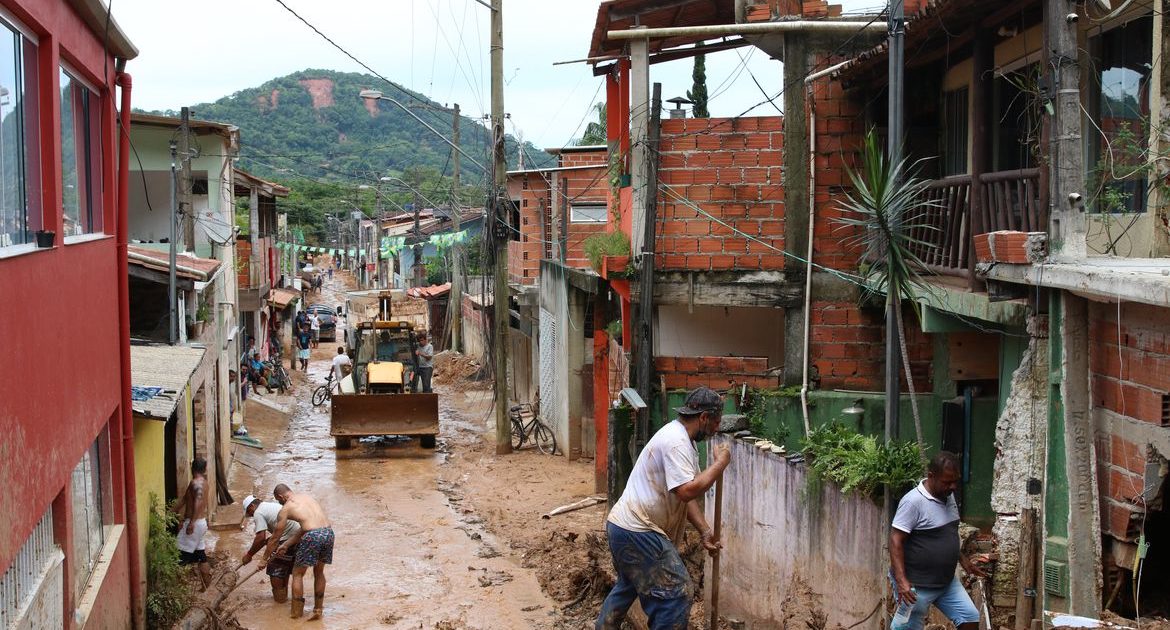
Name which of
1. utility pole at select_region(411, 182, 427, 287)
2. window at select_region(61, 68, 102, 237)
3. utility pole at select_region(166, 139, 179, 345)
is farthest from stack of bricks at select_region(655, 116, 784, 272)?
utility pole at select_region(411, 182, 427, 287)

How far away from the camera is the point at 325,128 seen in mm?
102312

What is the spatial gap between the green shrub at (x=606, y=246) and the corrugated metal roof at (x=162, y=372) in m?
4.78

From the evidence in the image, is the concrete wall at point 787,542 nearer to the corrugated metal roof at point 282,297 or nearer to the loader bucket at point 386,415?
the loader bucket at point 386,415

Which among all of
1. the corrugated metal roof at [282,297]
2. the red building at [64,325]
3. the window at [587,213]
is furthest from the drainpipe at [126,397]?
the corrugated metal roof at [282,297]

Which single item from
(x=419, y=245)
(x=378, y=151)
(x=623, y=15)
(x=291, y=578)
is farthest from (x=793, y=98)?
(x=378, y=151)

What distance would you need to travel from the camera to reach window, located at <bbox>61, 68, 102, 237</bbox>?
25.1 ft

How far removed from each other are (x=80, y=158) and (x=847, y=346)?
753 centimetres

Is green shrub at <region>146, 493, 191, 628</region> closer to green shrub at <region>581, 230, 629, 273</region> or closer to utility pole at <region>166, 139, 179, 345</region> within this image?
utility pole at <region>166, 139, 179, 345</region>

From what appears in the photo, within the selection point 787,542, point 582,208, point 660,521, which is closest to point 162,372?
point 787,542

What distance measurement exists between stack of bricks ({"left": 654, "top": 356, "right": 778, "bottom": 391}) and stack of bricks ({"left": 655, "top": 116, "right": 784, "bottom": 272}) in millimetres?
1047

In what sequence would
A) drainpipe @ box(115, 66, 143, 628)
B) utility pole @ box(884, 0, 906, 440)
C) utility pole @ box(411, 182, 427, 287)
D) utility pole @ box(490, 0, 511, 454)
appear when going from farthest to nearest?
utility pole @ box(411, 182, 427, 287), utility pole @ box(490, 0, 511, 454), drainpipe @ box(115, 66, 143, 628), utility pole @ box(884, 0, 906, 440)

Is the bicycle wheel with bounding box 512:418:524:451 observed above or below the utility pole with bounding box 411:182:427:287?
below

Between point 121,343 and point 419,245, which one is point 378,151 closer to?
point 419,245

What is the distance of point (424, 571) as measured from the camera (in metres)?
13.1
